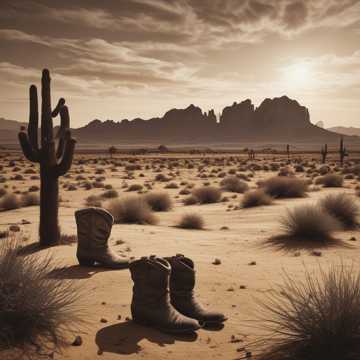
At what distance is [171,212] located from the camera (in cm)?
1688

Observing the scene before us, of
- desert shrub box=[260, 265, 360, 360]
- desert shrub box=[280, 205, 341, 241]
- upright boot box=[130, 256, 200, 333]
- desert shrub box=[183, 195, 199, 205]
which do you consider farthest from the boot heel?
desert shrub box=[183, 195, 199, 205]

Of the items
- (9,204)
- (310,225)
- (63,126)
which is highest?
(63,126)

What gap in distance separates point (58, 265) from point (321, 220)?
622cm

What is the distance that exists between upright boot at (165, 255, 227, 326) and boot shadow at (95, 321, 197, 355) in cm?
31

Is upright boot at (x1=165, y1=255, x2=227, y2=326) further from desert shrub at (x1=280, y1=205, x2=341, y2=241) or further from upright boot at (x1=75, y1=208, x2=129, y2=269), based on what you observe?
desert shrub at (x1=280, y1=205, x2=341, y2=241)

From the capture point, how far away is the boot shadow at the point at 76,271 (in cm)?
710

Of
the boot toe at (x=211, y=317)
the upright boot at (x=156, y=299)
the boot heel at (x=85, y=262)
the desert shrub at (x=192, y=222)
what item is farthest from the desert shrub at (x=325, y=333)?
the desert shrub at (x=192, y=222)

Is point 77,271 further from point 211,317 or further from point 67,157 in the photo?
point 211,317

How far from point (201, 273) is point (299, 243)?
3.67 metres

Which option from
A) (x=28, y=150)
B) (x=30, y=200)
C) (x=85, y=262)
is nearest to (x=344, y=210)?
(x=85, y=262)

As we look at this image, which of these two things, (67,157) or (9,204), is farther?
(9,204)

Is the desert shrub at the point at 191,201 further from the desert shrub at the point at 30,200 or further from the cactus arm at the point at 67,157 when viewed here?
the cactus arm at the point at 67,157

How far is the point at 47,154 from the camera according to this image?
9844 mm

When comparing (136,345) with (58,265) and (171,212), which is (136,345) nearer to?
(58,265)
